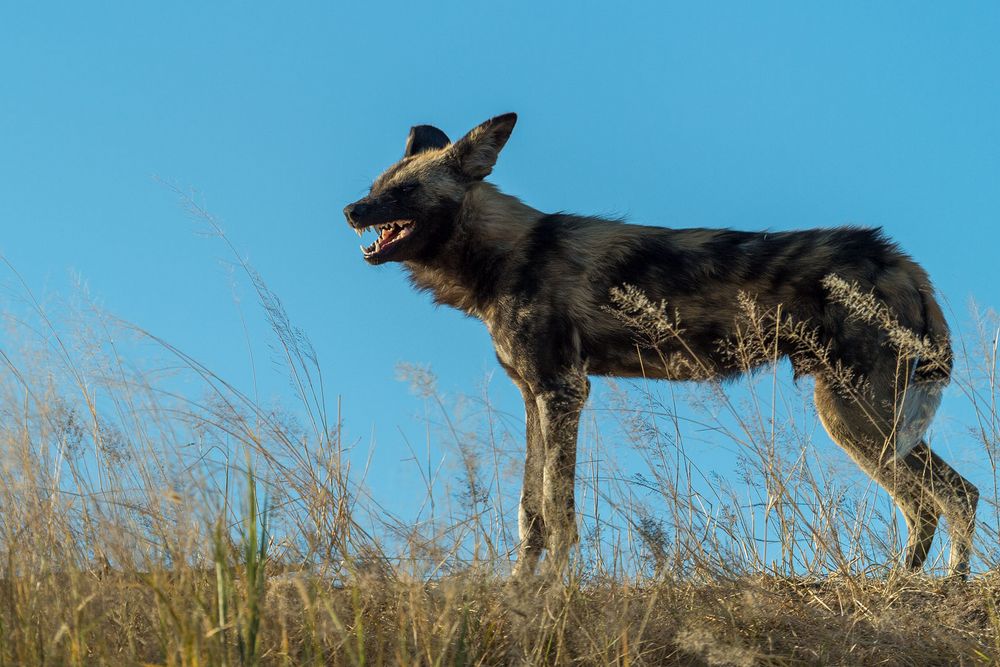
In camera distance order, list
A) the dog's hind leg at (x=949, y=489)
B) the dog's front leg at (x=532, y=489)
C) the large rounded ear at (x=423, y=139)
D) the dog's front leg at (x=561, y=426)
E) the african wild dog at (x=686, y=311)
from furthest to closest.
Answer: the large rounded ear at (x=423, y=139) → the african wild dog at (x=686, y=311) → the dog's hind leg at (x=949, y=489) → the dog's front leg at (x=532, y=489) → the dog's front leg at (x=561, y=426)

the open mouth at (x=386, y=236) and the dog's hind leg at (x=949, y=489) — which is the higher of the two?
the open mouth at (x=386, y=236)

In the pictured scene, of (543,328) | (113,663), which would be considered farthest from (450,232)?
(113,663)

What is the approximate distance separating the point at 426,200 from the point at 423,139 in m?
1.03

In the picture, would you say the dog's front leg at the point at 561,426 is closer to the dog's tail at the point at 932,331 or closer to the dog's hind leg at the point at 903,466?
the dog's hind leg at the point at 903,466

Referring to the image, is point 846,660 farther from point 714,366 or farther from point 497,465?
point 714,366

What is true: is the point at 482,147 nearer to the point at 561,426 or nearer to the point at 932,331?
the point at 561,426

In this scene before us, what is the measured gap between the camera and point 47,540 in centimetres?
351

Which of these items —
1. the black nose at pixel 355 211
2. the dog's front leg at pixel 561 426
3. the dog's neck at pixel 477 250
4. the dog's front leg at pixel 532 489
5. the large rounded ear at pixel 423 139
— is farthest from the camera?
the large rounded ear at pixel 423 139

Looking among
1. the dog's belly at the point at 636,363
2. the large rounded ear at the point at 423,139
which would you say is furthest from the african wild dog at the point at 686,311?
the large rounded ear at the point at 423,139

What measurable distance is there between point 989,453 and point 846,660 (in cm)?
131

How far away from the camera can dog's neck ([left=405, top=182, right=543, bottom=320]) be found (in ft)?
18.7

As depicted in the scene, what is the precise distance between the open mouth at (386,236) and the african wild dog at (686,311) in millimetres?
23

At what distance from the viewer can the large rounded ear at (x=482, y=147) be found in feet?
19.5

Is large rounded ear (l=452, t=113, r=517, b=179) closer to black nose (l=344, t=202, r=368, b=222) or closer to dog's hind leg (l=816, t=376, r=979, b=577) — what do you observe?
black nose (l=344, t=202, r=368, b=222)
